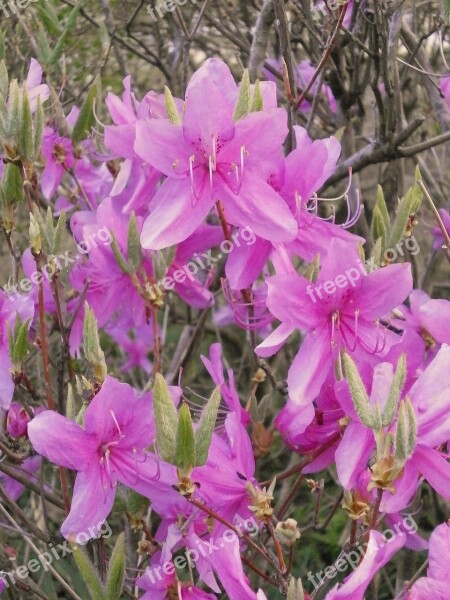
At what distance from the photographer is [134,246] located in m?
1.49

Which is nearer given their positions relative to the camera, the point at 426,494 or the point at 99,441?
the point at 99,441

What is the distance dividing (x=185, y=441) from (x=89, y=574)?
23 centimetres

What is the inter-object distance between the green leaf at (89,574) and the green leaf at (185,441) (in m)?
0.18

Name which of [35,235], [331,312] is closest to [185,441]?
[331,312]

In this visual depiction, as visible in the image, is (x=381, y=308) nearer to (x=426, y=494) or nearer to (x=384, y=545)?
(x=384, y=545)

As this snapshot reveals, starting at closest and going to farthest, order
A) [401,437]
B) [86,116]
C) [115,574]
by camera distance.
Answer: [401,437], [115,574], [86,116]

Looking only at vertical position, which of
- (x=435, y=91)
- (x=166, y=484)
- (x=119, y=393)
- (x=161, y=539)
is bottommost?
(x=161, y=539)

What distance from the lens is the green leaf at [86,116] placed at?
1.75m

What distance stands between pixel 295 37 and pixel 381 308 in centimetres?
158

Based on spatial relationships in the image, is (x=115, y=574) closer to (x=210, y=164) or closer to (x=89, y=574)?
(x=89, y=574)

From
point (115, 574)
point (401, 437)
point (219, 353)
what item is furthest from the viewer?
point (219, 353)

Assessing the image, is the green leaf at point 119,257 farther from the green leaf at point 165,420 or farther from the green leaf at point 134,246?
the green leaf at point 165,420

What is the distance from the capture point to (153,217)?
131 cm

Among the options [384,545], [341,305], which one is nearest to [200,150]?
[341,305]
